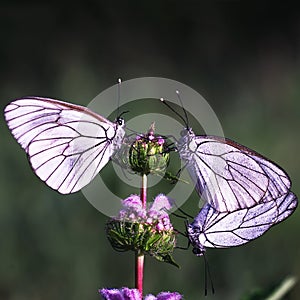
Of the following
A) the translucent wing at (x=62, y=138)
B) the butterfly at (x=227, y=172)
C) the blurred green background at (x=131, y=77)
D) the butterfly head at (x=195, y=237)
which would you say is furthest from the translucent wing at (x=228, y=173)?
the blurred green background at (x=131, y=77)

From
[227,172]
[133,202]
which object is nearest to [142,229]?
[133,202]

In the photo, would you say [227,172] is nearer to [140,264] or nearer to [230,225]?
[230,225]

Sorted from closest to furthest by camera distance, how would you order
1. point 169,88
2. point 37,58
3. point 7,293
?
point 7,293
point 169,88
point 37,58

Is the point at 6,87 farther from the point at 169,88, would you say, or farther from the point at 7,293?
the point at 7,293

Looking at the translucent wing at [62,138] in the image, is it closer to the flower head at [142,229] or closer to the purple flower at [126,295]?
the flower head at [142,229]

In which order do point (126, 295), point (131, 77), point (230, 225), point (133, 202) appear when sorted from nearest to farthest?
1. point (126, 295)
2. point (133, 202)
3. point (230, 225)
4. point (131, 77)

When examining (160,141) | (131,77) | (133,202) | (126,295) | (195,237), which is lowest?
(126,295)

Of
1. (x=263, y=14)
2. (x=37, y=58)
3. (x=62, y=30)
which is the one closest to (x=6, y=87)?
(x=37, y=58)
